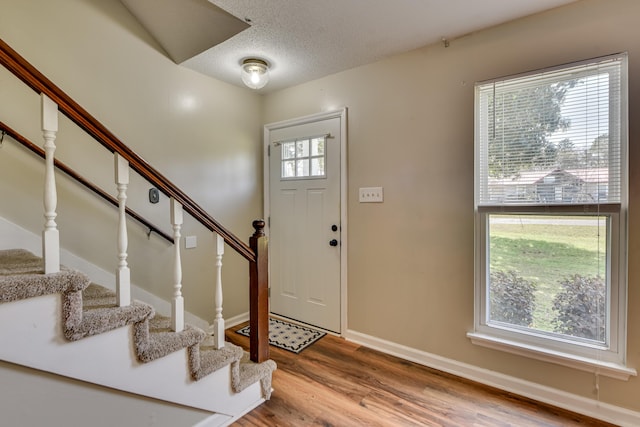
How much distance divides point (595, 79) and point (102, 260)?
3.28 m

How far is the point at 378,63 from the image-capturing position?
2.41 metres

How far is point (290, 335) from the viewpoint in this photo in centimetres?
272

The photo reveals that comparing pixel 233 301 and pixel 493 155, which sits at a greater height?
pixel 493 155

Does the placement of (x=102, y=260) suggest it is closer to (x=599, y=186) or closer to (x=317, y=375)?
(x=317, y=375)

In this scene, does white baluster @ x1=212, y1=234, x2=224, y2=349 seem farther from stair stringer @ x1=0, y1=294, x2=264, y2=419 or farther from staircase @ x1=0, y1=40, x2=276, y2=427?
stair stringer @ x1=0, y1=294, x2=264, y2=419

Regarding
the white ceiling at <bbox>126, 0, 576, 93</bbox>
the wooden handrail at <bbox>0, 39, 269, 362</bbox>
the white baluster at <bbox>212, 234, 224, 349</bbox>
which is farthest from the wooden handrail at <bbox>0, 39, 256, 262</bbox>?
the white ceiling at <bbox>126, 0, 576, 93</bbox>

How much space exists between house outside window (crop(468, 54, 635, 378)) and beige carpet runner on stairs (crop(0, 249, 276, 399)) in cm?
157

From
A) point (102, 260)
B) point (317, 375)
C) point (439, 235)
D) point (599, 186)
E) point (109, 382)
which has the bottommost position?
point (317, 375)

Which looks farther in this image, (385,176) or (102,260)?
(385,176)

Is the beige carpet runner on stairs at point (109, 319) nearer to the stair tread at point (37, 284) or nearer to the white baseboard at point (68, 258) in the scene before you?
the stair tread at point (37, 284)

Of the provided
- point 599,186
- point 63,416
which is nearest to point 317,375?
point 63,416

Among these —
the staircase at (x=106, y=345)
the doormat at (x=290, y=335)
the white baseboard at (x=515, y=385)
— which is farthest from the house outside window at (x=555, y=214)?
the staircase at (x=106, y=345)

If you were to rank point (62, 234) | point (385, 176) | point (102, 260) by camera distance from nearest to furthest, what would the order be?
1. point (62, 234)
2. point (102, 260)
3. point (385, 176)

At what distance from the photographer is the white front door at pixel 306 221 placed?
2719 millimetres
